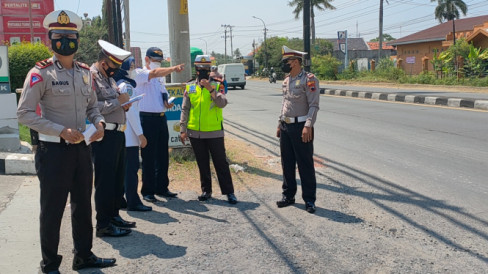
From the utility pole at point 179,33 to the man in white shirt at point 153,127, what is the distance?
2250 mm

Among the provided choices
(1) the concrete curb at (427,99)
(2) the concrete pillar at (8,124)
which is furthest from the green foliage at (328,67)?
(2) the concrete pillar at (8,124)

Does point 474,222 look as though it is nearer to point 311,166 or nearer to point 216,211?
point 311,166

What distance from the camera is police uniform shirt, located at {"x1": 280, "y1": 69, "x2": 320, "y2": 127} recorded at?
17.7ft

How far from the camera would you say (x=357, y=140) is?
34.0 ft

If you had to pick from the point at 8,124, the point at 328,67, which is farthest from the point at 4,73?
the point at 328,67

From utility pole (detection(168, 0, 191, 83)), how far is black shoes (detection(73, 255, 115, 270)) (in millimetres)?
4731

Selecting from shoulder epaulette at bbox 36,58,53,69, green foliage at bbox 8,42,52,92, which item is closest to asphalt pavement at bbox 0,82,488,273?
shoulder epaulette at bbox 36,58,53,69

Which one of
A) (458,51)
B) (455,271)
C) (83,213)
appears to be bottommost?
(455,271)

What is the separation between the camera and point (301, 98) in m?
5.49

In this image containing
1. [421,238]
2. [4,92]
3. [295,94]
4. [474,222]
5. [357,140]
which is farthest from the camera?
[357,140]

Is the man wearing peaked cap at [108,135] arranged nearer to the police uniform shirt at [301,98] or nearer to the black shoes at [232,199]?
the black shoes at [232,199]

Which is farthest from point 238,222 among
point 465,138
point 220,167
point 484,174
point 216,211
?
point 465,138

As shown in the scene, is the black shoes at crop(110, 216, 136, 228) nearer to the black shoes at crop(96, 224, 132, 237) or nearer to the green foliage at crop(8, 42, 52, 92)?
the black shoes at crop(96, 224, 132, 237)

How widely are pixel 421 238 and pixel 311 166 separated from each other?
4.88 feet
